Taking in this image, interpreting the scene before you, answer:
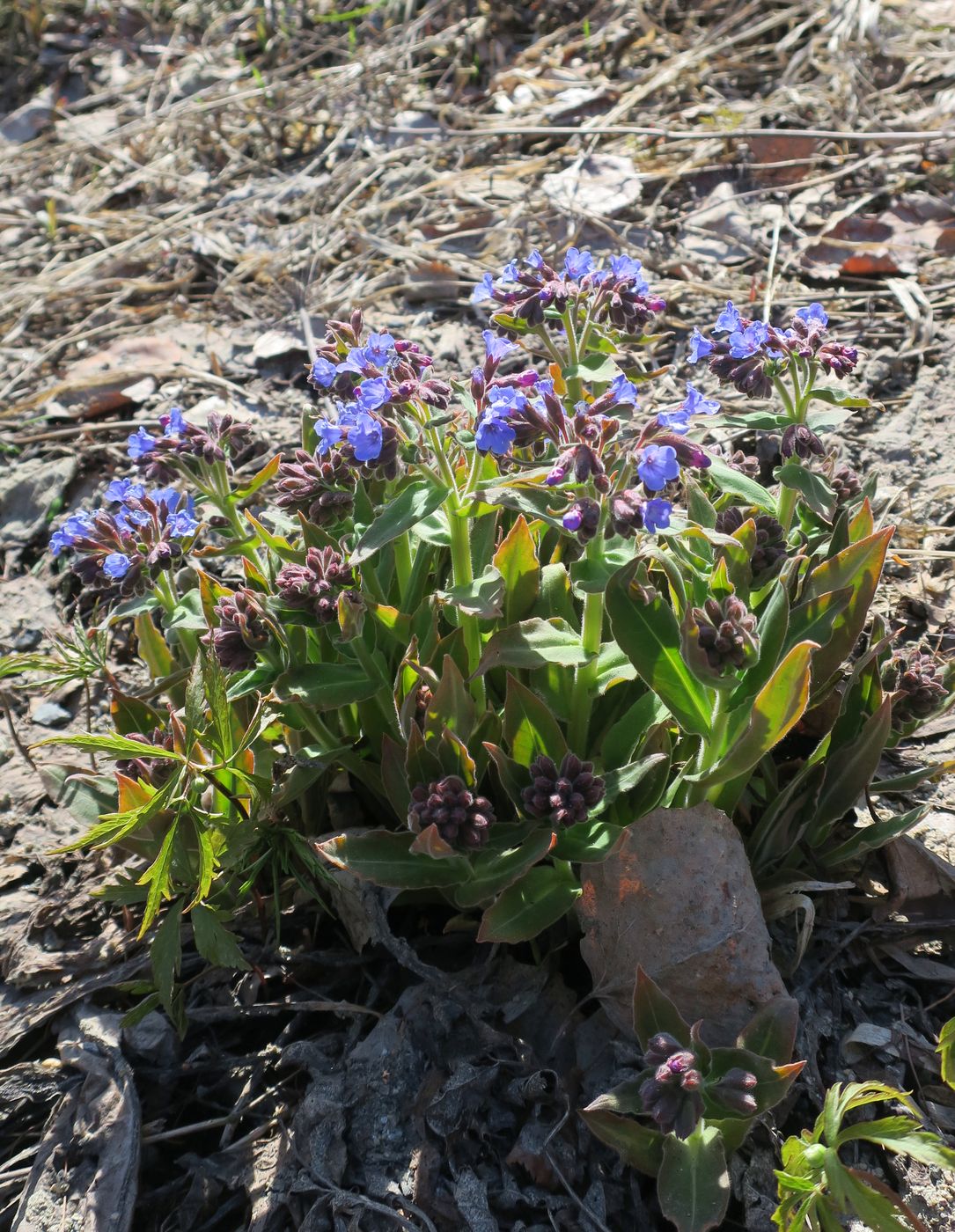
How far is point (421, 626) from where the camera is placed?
3145 millimetres

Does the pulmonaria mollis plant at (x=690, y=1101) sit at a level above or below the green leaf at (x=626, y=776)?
below

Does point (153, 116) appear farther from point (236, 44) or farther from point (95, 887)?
point (95, 887)

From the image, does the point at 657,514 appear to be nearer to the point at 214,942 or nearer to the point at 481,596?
the point at 481,596

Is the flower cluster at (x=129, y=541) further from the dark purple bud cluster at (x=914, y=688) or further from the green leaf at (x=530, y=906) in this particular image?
the dark purple bud cluster at (x=914, y=688)

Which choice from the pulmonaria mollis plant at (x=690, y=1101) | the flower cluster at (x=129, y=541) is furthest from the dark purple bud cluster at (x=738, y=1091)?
the flower cluster at (x=129, y=541)

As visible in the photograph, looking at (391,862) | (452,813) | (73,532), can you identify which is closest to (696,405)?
(452,813)

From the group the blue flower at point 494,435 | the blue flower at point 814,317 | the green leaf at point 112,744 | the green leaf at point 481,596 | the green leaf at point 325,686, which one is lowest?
the green leaf at point 325,686

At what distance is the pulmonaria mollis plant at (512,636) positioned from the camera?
2596 mm

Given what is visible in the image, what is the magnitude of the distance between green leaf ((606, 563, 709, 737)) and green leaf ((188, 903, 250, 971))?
51.4 inches

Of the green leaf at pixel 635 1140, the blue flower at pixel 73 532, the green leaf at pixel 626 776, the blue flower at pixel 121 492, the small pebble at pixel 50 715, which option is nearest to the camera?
the green leaf at pixel 635 1140

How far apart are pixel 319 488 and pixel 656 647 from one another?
106cm

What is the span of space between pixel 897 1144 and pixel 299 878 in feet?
5.58

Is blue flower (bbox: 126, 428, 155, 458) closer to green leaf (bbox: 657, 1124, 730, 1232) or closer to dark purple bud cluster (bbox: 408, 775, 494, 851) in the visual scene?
dark purple bud cluster (bbox: 408, 775, 494, 851)

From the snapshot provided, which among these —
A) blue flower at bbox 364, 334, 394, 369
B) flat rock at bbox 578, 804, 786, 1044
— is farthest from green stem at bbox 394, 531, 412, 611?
flat rock at bbox 578, 804, 786, 1044
